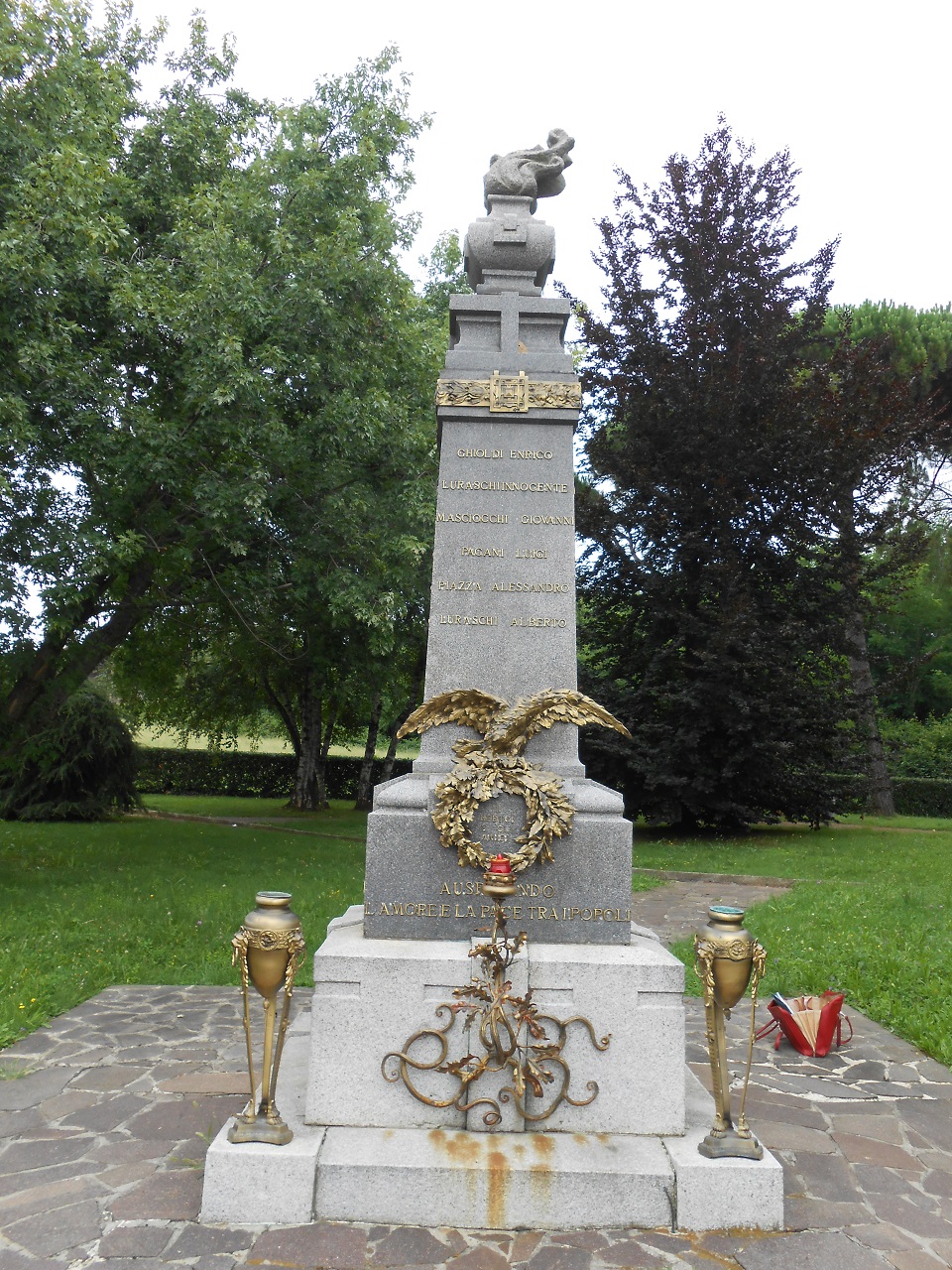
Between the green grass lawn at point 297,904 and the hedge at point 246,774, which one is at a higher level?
the hedge at point 246,774

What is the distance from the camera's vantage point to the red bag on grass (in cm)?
Answer: 560

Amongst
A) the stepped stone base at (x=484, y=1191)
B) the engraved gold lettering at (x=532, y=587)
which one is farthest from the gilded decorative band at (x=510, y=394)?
the stepped stone base at (x=484, y=1191)

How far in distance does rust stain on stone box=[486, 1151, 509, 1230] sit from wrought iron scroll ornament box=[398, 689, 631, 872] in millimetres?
1228

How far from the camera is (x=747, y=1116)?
457cm

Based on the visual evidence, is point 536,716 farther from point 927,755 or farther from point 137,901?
point 927,755

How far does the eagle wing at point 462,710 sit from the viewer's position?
4746 mm

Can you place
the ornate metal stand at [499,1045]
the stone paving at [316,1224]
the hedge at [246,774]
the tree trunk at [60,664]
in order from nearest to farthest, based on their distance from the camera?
the stone paving at [316,1224], the ornate metal stand at [499,1045], the tree trunk at [60,664], the hedge at [246,774]

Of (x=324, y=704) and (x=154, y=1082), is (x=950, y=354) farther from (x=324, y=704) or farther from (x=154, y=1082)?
(x=154, y=1082)

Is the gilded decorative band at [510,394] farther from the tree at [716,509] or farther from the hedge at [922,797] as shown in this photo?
the hedge at [922,797]

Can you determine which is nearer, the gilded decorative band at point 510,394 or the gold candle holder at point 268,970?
the gold candle holder at point 268,970

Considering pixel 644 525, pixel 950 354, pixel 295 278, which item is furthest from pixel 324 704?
pixel 950 354

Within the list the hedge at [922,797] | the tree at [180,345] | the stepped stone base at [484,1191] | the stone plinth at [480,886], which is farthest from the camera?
the hedge at [922,797]

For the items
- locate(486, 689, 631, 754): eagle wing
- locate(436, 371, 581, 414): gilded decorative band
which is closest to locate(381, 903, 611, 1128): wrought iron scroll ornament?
locate(486, 689, 631, 754): eagle wing

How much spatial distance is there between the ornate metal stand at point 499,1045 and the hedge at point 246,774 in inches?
958
